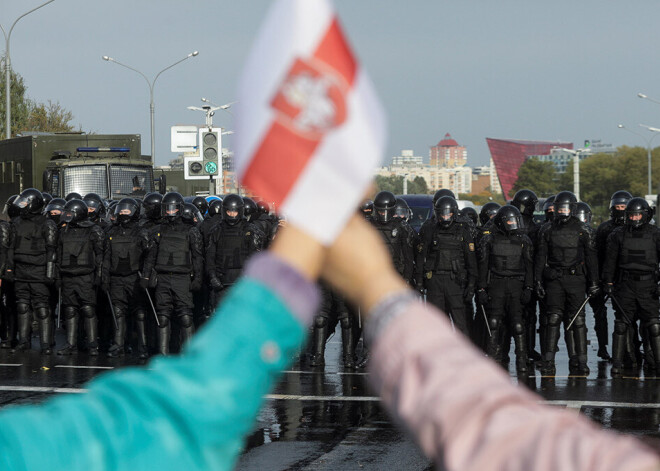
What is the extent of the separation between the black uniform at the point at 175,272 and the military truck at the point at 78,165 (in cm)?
933

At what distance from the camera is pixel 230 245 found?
1360 centimetres

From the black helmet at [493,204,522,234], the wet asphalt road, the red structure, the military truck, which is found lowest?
the wet asphalt road

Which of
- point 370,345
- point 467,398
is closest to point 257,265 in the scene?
point 370,345

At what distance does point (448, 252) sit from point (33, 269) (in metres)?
5.68

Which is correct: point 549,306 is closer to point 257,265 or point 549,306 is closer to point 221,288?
point 221,288

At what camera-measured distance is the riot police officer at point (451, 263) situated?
13219mm

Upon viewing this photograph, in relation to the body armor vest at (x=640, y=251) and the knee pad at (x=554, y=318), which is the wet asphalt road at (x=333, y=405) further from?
the body armor vest at (x=640, y=251)

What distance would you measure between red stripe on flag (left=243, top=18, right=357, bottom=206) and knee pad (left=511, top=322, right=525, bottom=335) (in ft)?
39.8

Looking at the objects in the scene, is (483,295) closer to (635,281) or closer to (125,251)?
(635,281)

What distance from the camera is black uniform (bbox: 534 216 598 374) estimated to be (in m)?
12.8

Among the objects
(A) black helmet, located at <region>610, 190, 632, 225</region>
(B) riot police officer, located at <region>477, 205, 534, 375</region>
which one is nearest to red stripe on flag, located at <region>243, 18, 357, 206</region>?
(B) riot police officer, located at <region>477, 205, 534, 375</region>

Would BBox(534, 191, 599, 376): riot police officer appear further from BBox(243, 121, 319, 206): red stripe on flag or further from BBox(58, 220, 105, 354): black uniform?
BBox(243, 121, 319, 206): red stripe on flag

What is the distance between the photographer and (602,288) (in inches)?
509

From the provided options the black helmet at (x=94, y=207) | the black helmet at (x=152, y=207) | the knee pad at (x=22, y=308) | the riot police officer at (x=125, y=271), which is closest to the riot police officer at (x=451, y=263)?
the riot police officer at (x=125, y=271)
